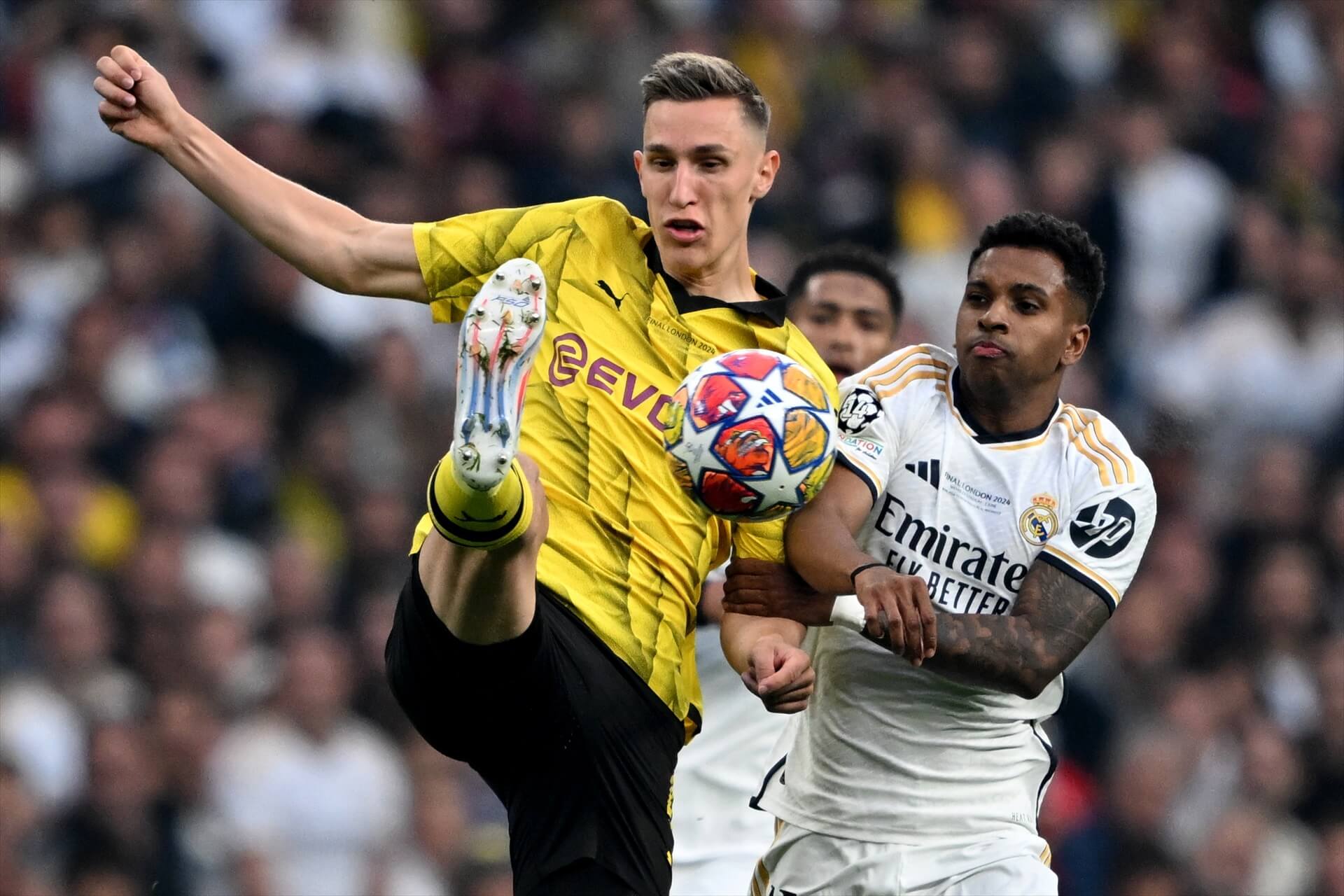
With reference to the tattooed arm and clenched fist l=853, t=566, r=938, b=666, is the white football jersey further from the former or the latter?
clenched fist l=853, t=566, r=938, b=666

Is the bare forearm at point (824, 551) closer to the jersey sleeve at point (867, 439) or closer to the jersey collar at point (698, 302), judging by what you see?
the jersey sleeve at point (867, 439)

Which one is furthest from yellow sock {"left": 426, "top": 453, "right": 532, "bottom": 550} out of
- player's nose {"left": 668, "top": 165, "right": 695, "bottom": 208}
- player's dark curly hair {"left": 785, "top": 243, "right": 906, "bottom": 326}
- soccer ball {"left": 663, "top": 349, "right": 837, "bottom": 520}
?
player's dark curly hair {"left": 785, "top": 243, "right": 906, "bottom": 326}

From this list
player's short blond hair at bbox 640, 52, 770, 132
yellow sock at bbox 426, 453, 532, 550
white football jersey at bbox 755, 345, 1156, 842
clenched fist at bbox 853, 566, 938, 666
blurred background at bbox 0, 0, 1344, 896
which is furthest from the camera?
blurred background at bbox 0, 0, 1344, 896

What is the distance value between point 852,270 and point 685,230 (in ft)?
5.65

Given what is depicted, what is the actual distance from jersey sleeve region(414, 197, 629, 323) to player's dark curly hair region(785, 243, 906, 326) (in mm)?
1692

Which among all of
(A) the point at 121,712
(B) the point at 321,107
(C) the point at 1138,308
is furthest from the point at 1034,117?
(A) the point at 121,712

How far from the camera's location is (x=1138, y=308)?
40.7ft

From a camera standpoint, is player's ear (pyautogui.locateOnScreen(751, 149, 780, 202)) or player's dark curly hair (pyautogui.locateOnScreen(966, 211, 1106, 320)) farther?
player's ear (pyautogui.locateOnScreen(751, 149, 780, 202))

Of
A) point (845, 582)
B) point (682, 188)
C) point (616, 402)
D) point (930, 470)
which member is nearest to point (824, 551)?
point (845, 582)

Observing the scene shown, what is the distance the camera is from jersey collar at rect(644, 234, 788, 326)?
17.5 ft

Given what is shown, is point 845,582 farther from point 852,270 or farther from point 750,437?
point 852,270

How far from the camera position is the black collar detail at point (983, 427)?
17.2 ft

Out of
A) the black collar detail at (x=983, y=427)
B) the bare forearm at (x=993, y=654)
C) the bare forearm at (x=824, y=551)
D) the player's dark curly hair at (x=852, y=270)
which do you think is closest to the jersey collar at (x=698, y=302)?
the black collar detail at (x=983, y=427)

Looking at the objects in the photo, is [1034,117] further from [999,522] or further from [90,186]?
[999,522]
